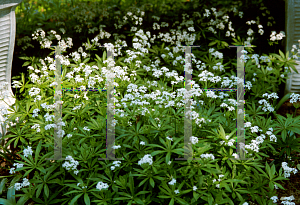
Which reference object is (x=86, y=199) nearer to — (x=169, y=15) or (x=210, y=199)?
(x=210, y=199)

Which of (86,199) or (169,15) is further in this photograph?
(169,15)

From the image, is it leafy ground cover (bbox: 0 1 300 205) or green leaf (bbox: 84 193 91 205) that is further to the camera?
leafy ground cover (bbox: 0 1 300 205)

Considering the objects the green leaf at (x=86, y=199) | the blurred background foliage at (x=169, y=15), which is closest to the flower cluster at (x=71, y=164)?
the green leaf at (x=86, y=199)

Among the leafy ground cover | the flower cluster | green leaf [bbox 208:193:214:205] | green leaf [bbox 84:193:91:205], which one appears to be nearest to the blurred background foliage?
the leafy ground cover

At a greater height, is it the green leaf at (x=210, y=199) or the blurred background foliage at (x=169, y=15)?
the blurred background foliage at (x=169, y=15)

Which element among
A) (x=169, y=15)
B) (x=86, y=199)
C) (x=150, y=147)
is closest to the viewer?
→ (x=86, y=199)

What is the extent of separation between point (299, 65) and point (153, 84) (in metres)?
2.59

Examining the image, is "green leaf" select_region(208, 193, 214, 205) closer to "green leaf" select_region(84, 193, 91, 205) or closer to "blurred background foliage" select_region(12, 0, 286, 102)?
"green leaf" select_region(84, 193, 91, 205)

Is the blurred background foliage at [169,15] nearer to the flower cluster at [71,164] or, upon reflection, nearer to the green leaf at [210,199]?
the flower cluster at [71,164]

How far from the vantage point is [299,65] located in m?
4.82

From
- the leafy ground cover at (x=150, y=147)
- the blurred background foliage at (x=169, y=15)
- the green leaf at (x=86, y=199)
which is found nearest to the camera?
the green leaf at (x=86, y=199)

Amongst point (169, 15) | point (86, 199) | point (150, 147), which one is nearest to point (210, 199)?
point (150, 147)

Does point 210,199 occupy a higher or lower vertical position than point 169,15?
lower

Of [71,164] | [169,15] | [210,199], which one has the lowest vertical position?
[210,199]
